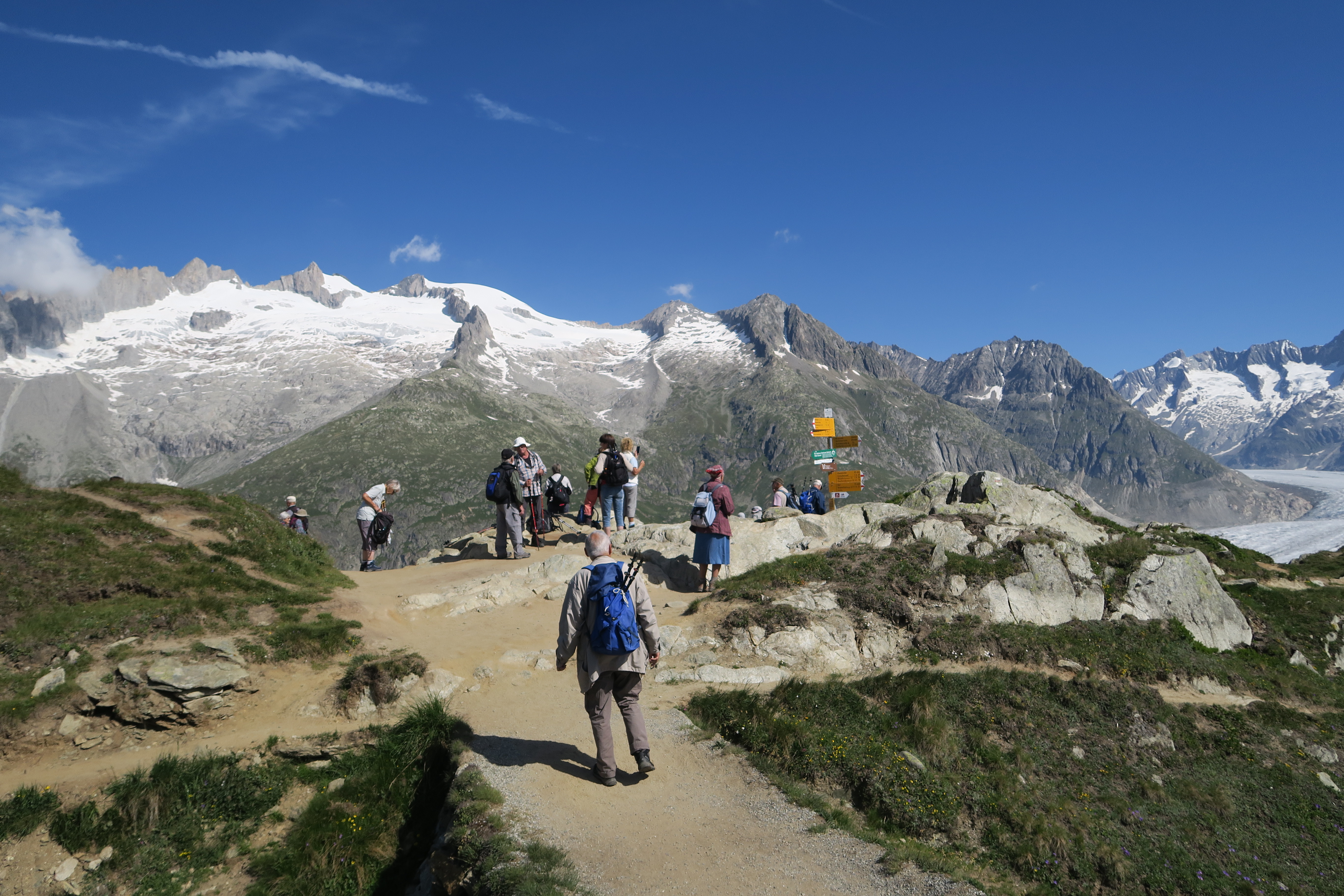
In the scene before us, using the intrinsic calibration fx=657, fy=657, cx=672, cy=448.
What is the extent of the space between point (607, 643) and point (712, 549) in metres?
11.5

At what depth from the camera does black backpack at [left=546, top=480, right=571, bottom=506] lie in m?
28.7

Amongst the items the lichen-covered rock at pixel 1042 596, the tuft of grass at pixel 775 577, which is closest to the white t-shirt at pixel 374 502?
the tuft of grass at pixel 775 577

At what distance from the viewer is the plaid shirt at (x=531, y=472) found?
79.6ft

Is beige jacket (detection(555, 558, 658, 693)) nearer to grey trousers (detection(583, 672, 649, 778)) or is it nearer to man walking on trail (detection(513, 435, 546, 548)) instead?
grey trousers (detection(583, 672, 649, 778))

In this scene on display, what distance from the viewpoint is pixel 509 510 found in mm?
24547

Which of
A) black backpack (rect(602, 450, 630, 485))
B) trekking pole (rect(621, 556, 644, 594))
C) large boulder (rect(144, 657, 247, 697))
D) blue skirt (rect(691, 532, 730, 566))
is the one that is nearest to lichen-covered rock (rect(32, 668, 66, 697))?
large boulder (rect(144, 657, 247, 697))

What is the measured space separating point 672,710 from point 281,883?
7.27 meters

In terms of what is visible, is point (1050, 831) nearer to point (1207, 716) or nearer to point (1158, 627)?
point (1207, 716)

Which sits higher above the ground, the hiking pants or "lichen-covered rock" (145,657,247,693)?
the hiking pants

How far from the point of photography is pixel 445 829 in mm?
10180

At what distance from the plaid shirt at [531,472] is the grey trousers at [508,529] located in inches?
30.1

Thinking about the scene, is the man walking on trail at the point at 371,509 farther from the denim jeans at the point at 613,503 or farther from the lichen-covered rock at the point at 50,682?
the lichen-covered rock at the point at 50,682

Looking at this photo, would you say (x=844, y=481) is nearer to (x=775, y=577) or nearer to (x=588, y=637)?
(x=775, y=577)

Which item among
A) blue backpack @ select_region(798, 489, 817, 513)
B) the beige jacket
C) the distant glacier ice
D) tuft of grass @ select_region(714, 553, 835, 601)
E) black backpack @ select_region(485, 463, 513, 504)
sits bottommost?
the distant glacier ice
